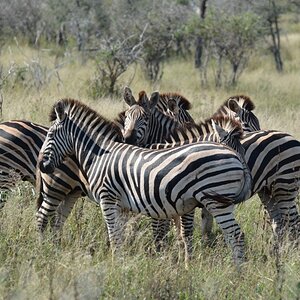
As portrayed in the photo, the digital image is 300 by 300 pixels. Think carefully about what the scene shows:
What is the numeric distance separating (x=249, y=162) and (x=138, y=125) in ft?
4.69

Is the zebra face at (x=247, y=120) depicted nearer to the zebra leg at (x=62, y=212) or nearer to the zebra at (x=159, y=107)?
the zebra at (x=159, y=107)

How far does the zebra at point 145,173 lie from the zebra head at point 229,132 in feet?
1.68

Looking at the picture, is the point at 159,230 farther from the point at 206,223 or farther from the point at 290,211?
the point at 290,211

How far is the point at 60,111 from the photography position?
6.67 metres

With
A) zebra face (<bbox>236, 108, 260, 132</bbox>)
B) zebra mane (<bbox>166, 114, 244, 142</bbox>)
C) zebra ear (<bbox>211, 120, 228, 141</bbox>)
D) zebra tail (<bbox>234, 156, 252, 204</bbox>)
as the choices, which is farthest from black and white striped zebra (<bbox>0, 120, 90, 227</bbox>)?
zebra face (<bbox>236, 108, 260, 132</bbox>)

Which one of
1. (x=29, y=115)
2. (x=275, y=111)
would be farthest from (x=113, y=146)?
(x=275, y=111)

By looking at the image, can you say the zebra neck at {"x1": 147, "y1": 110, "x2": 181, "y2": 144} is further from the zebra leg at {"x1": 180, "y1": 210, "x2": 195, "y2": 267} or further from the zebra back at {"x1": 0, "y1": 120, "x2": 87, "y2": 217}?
the zebra leg at {"x1": 180, "y1": 210, "x2": 195, "y2": 267}

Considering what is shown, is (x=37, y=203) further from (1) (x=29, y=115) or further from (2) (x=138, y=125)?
(1) (x=29, y=115)

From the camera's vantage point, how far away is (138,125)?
7.72 m

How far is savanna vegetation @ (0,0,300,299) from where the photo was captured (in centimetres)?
521

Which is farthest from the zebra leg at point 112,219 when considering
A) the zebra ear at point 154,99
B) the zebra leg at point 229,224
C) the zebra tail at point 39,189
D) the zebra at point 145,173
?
the zebra ear at point 154,99

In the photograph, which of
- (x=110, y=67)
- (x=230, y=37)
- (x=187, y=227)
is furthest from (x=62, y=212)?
(x=230, y=37)

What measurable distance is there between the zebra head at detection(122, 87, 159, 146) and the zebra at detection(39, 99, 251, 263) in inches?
33.1

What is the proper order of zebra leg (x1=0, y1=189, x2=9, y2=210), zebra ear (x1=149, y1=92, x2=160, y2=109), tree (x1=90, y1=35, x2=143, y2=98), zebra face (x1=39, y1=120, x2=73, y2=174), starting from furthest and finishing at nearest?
tree (x1=90, y1=35, x2=143, y2=98), zebra ear (x1=149, y1=92, x2=160, y2=109), zebra leg (x1=0, y1=189, x2=9, y2=210), zebra face (x1=39, y1=120, x2=73, y2=174)
